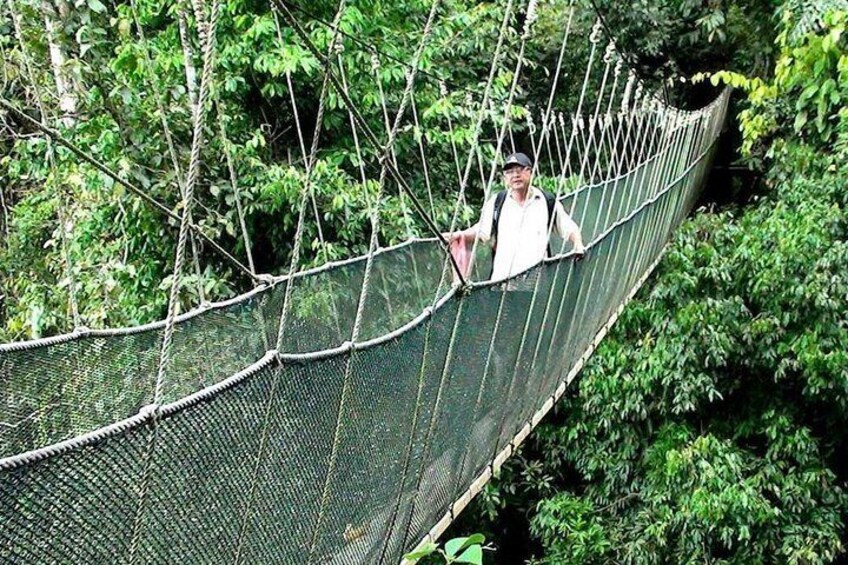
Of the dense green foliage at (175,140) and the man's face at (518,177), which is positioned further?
the dense green foliage at (175,140)

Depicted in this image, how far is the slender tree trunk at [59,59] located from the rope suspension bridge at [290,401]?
124mm

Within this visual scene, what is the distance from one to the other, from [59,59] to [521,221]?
5.18 feet

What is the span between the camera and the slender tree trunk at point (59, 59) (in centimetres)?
278

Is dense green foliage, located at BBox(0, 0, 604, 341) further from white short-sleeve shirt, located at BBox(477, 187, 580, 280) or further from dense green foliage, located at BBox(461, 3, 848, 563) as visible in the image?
dense green foliage, located at BBox(461, 3, 848, 563)

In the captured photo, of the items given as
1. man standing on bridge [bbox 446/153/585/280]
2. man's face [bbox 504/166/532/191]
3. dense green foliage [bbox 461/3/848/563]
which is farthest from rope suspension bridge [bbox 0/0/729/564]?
dense green foliage [bbox 461/3/848/563]

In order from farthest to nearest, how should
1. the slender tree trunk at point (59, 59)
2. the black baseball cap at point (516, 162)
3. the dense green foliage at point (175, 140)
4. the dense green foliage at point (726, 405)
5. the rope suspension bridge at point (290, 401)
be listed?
the dense green foliage at point (726, 405)
the dense green foliage at point (175, 140)
the slender tree trunk at point (59, 59)
the black baseball cap at point (516, 162)
the rope suspension bridge at point (290, 401)

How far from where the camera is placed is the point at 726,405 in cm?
447

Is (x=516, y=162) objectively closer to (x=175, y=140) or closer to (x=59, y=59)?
(x=175, y=140)

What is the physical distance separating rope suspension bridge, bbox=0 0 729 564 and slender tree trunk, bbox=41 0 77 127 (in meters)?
0.12

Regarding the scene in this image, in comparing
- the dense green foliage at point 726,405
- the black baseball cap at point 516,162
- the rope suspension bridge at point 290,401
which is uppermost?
the black baseball cap at point 516,162

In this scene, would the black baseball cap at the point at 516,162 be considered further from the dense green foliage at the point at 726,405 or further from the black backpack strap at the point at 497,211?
the dense green foliage at the point at 726,405

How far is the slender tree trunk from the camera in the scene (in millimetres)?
2784

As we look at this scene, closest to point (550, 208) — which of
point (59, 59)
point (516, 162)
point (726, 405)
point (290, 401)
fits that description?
point (516, 162)

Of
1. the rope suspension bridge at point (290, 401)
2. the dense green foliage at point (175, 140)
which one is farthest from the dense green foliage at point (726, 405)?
the rope suspension bridge at point (290, 401)
